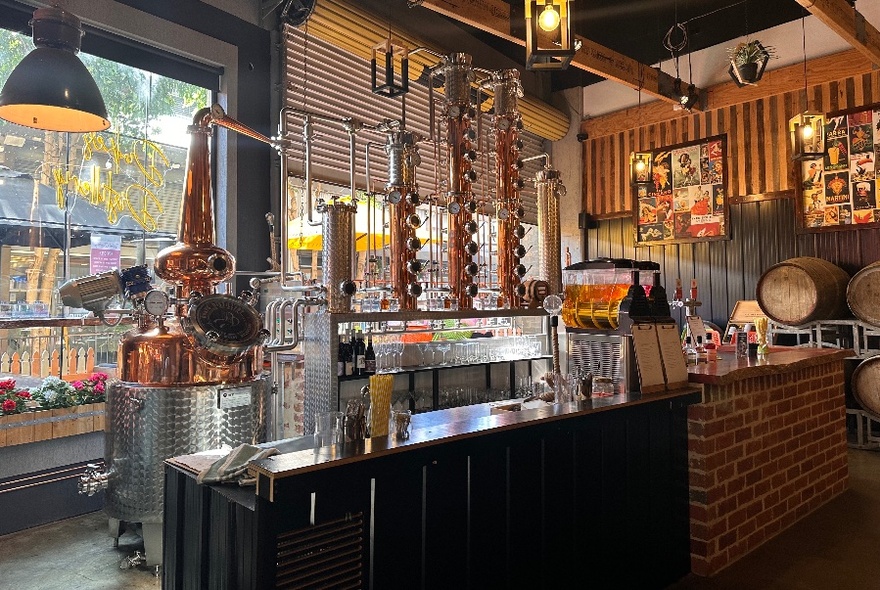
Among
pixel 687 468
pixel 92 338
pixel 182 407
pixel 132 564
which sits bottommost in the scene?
pixel 132 564

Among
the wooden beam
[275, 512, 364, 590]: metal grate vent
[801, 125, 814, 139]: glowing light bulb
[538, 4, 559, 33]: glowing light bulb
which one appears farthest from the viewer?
the wooden beam

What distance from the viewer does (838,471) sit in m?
4.56

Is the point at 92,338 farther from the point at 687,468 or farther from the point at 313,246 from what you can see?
the point at 687,468

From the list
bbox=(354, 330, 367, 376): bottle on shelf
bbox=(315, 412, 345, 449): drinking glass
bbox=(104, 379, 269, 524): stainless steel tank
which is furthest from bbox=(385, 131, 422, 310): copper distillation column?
bbox=(315, 412, 345, 449): drinking glass

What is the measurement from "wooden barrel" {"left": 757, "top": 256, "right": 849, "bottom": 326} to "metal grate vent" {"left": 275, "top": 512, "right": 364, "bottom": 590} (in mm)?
5767

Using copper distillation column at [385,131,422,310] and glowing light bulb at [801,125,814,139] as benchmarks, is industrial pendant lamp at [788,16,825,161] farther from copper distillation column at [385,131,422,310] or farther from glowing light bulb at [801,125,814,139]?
copper distillation column at [385,131,422,310]

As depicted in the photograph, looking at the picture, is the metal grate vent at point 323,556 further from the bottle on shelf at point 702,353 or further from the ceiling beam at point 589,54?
the ceiling beam at point 589,54

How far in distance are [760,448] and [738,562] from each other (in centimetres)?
68

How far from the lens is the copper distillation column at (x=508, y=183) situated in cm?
406

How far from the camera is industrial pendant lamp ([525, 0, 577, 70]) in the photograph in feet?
8.34

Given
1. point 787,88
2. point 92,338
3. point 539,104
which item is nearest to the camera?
point 92,338

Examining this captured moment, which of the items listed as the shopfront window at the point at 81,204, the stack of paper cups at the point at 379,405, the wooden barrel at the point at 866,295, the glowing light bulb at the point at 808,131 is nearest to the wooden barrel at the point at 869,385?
the wooden barrel at the point at 866,295

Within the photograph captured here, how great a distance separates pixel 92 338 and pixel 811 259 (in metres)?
6.74

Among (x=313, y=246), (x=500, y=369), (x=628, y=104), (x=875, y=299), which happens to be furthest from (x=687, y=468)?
(x=628, y=104)
